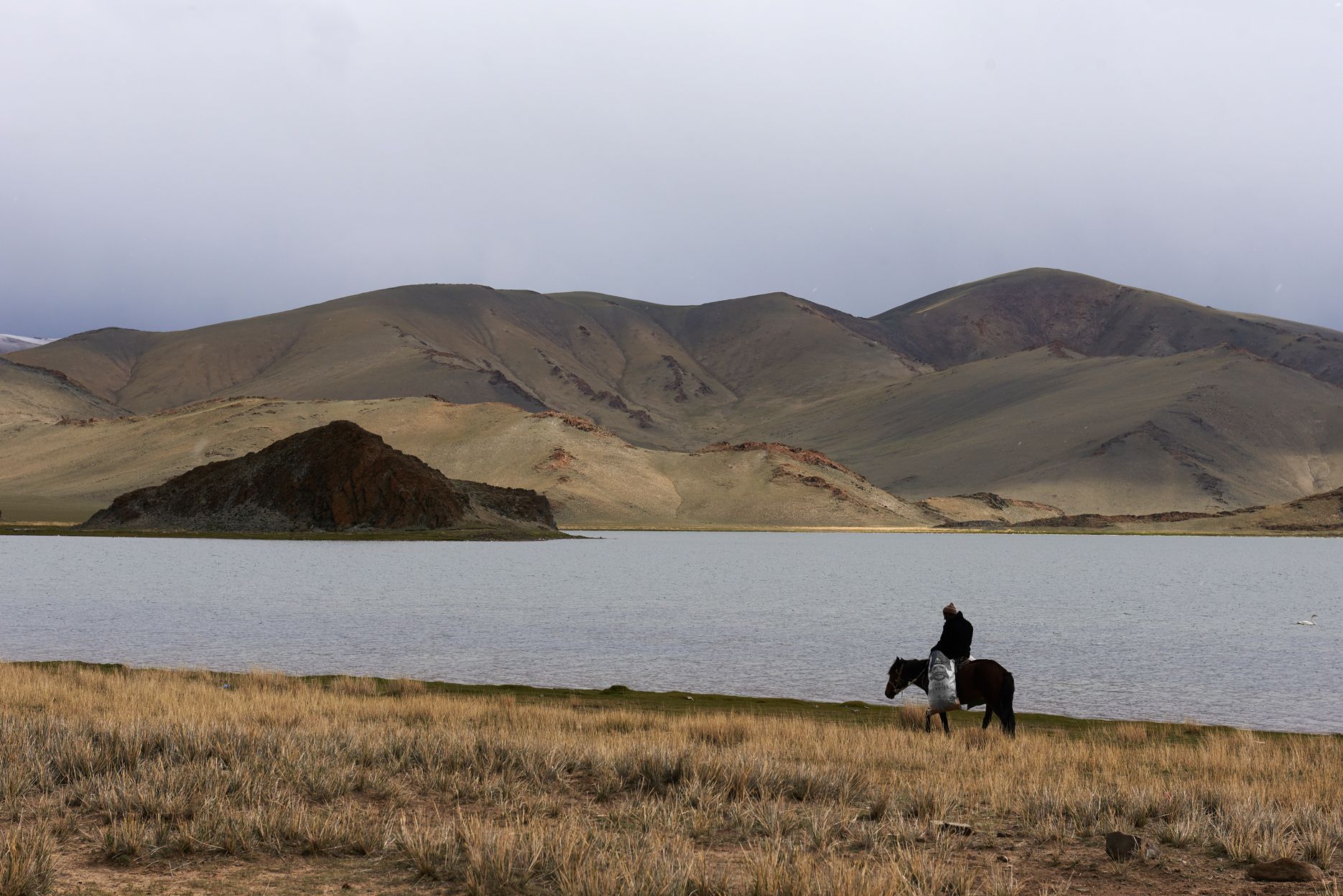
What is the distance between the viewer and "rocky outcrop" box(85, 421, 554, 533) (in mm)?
110812

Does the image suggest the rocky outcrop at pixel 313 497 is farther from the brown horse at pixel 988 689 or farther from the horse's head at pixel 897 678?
the brown horse at pixel 988 689

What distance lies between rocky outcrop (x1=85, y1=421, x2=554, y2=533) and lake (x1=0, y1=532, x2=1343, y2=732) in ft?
83.7

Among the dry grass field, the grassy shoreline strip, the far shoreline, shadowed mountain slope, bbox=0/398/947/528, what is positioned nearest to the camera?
the dry grass field

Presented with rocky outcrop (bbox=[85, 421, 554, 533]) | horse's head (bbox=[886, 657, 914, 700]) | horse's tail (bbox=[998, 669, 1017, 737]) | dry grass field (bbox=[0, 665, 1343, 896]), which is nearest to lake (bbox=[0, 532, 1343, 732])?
horse's head (bbox=[886, 657, 914, 700])

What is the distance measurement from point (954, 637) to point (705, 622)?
23.1m

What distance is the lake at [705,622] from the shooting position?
25703 mm

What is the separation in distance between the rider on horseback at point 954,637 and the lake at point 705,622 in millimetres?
6032

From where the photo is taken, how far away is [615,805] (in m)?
11.7

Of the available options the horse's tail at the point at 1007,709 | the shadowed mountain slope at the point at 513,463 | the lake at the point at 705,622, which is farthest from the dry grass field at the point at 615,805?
the shadowed mountain slope at the point at 513,463

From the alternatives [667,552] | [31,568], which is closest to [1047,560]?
[667,552]

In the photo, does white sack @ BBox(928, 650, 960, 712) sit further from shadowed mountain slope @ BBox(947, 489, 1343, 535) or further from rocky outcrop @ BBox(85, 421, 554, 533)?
shadowed mountain slope @ BBox(947, 489, 1343, 535)

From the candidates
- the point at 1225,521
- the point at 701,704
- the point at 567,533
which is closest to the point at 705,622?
the point at 701,704

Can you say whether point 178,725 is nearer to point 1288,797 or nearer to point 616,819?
point 616,819

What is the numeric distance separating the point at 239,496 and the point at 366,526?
13.8 metres
